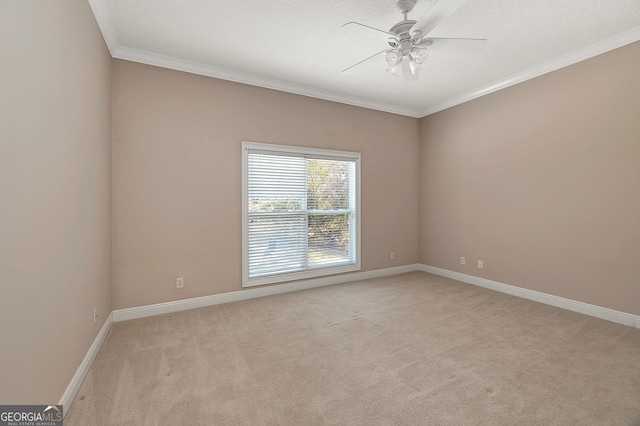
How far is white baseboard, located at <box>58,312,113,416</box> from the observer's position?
5.68ft

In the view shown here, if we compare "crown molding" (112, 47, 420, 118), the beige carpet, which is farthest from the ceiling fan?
the beige carpet

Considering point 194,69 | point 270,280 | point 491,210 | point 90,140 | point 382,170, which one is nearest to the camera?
point 90,140

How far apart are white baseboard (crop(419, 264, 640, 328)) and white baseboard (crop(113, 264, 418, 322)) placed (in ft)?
3.70

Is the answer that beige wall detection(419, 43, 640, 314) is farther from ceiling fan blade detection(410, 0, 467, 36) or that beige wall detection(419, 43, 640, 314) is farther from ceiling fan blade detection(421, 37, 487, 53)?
ceiling fan blade detection(410, 0, 467, 36)

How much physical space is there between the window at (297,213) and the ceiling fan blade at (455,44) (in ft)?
7.08

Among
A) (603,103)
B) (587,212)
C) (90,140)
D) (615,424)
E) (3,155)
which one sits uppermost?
(603,103)

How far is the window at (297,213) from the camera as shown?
3764 millimetres

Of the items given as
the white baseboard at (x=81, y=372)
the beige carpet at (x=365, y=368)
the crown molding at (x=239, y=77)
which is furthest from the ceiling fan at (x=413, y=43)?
the white baseboard at (x=81, y=372)

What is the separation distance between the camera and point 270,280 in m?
3.89

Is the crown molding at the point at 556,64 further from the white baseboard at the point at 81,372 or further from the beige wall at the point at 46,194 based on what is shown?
the white baseboard at the point at 81,372

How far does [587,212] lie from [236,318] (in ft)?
13.3

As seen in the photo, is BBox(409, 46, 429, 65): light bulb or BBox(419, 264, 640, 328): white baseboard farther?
BBox(419, 264, 640, 328): white baseboard

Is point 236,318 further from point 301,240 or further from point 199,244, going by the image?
point 301,240

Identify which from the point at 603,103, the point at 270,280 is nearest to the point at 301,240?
the point at 270,280
